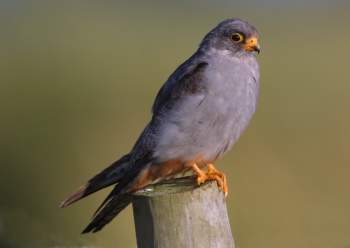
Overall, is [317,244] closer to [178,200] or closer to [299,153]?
[299,153]

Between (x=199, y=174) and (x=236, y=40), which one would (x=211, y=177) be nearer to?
(x=199, y=174)

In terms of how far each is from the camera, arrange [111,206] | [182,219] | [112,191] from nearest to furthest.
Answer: [182,219] → [111,206] → [112,191]

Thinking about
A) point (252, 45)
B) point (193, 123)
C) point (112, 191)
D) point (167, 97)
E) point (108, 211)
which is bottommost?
point (108, 211)

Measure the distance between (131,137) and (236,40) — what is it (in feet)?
9.97

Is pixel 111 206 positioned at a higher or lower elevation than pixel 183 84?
lower

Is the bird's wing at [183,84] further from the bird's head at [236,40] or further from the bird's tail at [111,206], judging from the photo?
the bird's tail at [111,206]

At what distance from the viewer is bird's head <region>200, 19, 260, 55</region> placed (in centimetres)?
621

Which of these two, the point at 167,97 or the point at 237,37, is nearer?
the point at 167,97

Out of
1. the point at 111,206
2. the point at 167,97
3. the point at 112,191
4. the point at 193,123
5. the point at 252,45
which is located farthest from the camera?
the point at 252,45

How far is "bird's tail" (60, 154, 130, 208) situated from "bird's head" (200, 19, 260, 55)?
99 cm

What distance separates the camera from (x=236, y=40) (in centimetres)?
624

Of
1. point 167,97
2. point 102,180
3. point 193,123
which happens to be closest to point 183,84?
point 167,97

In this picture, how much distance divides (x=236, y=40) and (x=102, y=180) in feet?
4.57

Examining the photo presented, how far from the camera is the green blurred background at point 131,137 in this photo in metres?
8.37
